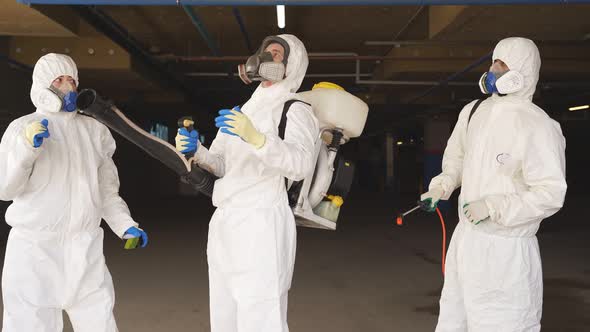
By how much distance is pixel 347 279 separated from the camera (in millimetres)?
5555

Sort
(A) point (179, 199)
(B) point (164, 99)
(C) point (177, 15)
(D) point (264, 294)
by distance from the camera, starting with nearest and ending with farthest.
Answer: (D) point (264, 294) → (C) point (177, 15) → (B) point (164, 99) → (A) point (179, 199)

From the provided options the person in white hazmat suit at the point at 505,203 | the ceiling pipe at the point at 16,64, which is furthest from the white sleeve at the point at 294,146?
the ceiling pipe at the point at 16,64

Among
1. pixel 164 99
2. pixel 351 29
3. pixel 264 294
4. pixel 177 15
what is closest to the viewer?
pixel 264 294

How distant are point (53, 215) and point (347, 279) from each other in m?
3.53

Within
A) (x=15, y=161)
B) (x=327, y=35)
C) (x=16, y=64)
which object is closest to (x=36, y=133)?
(x=15, y=161)

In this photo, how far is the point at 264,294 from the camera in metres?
2.18

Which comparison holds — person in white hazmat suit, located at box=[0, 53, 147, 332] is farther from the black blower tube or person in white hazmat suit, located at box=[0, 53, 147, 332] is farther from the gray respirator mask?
the gray respirator mask

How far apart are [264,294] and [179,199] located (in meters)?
13.6

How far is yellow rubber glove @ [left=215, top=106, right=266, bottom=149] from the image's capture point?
1.91 metres

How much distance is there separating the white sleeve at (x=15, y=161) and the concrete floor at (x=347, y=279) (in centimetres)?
192

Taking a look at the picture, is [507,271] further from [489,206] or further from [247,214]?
[247,214]

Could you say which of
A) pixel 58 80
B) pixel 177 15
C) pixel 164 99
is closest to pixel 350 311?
pixel 58 80

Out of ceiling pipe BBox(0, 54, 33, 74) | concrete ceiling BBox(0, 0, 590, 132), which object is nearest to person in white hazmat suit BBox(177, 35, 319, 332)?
concrete ceiling BBox(0, 0, 590, 132)

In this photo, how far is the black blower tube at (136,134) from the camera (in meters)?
2.25
